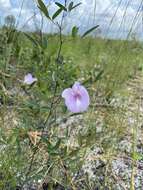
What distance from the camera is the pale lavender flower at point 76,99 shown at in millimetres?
1159

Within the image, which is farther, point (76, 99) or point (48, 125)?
point (48, 125)

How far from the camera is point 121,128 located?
2037 millimetres

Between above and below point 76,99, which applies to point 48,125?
below

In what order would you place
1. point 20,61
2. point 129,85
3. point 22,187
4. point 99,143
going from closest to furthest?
point 22,187
point 99,143
point 20,61
point 129,85

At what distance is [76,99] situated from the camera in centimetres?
116

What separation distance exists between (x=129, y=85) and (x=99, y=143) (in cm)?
161

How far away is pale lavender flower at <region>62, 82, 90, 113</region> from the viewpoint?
116 cm

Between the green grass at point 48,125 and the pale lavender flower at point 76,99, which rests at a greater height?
the pale lavender flower at point 76,99

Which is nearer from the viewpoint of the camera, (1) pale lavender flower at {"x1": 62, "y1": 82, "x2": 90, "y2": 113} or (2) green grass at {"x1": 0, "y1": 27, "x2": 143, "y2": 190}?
(1) pale lavender flower at {"x1": 62, "y1": 82, "x2": 90, "y2": 113}

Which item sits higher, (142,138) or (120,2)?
(120,2)

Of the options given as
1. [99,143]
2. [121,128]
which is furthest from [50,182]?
[121,128]

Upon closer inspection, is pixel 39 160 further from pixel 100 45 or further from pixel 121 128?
pixel 100 45

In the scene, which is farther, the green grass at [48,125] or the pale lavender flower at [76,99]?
the green grass at [48,125]

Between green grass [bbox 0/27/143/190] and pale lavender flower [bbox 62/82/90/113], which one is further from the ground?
pale lavender flower [bbox 62/82/90/113]
